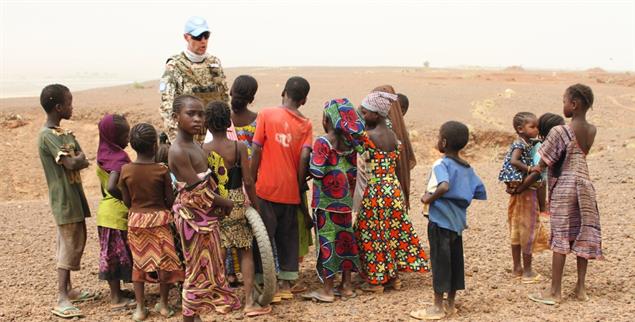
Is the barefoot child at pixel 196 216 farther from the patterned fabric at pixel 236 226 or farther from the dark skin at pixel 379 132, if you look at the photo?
the dark skin at pixel 379 132

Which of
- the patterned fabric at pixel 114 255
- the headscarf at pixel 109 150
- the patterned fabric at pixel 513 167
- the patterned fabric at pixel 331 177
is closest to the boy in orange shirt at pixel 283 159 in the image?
the patterned fabric at pixel 331 177

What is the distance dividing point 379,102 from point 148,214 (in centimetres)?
222

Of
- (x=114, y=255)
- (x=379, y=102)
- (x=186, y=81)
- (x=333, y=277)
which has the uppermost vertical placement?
(x=186, y=81)

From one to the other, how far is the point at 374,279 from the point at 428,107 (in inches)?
641

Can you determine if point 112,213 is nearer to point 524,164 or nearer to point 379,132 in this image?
point 379,132

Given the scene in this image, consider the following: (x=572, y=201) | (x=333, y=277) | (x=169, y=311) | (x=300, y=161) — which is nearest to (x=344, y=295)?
(x=333, y=277)

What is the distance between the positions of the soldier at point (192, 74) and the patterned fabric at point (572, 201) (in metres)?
3.25

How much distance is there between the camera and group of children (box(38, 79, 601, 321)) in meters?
5.09

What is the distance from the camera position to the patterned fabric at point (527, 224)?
20.2ft

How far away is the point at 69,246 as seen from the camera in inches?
230

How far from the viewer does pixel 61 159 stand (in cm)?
560

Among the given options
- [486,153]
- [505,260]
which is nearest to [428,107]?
[486,153]

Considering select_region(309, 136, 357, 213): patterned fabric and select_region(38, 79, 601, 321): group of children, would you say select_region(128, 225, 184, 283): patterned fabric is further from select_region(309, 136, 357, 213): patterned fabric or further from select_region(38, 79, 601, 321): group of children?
select_region(309, 136, 357, 213): patterned fabric

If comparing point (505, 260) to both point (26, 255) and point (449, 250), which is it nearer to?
point (449, 250)
